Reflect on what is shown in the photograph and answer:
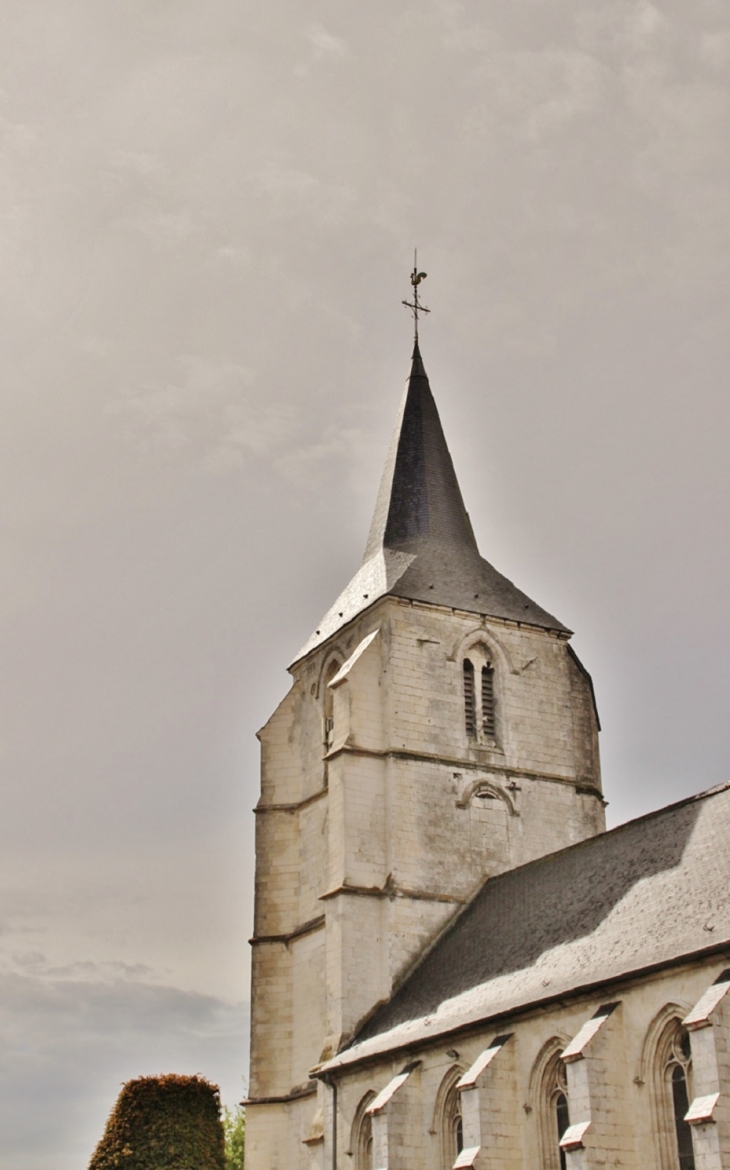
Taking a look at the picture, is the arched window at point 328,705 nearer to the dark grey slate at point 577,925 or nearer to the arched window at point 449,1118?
the dark grey slate at point 577,925

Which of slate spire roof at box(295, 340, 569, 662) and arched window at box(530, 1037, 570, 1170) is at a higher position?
slate spire roof at box(295, 340, 569, 662)

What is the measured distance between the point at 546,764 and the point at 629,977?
40.2ft

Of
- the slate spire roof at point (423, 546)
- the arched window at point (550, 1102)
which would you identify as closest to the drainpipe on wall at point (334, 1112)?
the arched window at point (550, 1102)

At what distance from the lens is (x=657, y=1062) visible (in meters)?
19.4

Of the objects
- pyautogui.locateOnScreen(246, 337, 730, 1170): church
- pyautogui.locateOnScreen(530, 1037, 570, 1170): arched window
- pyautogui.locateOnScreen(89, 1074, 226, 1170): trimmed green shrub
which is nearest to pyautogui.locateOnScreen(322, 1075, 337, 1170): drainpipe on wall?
pyautogui.locateOnScreen(246, 337, 730, 1170): church

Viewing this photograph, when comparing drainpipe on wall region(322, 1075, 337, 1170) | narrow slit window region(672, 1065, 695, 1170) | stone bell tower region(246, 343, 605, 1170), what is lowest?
narrow slit window region(672, 1065, 695, 1170)

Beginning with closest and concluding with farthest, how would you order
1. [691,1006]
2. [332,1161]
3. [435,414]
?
[691,1006] → [332,1161] → [435,414]

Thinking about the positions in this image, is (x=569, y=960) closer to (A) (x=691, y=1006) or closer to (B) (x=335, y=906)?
(A) (x=691, y=1006)

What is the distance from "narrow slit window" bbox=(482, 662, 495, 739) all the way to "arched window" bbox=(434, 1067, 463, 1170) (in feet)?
32.6

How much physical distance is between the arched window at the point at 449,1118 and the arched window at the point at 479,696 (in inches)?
377

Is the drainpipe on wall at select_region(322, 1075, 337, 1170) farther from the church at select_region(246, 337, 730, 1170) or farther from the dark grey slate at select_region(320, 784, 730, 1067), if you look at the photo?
the dark grey slate at select_region(320, 784, 730, 1067)

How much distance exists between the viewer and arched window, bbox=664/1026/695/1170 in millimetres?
18969

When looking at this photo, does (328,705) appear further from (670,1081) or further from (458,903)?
(670,1081)

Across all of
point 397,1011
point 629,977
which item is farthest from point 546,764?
point 629,977
